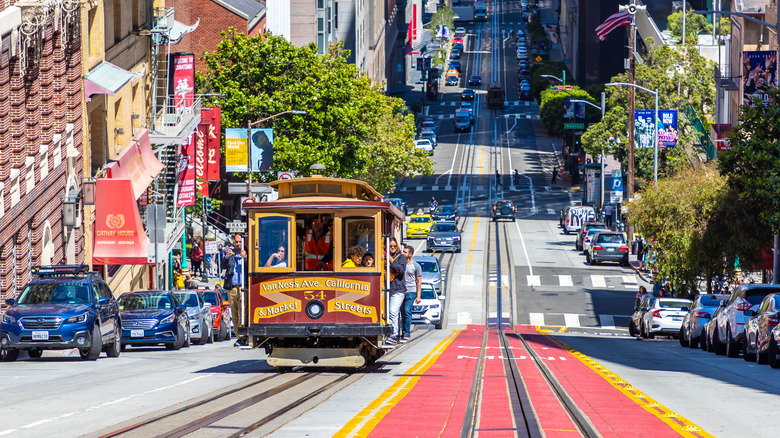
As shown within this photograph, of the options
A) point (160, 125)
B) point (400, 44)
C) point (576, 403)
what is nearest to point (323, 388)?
point (576, 403)

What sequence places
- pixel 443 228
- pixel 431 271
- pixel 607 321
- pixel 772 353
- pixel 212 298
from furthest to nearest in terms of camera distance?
pixel 443 228, pixel 431 271, pixel 607 321, pixel 212 298, pixel 772 353

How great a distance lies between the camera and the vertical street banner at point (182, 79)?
4853 centimetres

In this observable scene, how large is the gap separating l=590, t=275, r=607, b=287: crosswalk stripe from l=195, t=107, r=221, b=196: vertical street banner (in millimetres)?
18561

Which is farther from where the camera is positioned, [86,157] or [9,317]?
[86,157]

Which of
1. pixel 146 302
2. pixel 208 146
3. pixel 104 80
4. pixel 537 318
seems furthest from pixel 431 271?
pixel 146 302

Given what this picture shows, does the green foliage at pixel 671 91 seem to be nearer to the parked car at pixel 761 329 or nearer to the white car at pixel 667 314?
the white car at pixel 667 314

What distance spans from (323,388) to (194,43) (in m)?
52.9

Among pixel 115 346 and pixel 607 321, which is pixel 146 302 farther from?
pixel 607 321

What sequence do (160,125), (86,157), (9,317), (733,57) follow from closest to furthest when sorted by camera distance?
(9,317) < (86,157) < (160,125) < (733,57)

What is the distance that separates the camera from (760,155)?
27.3 meters

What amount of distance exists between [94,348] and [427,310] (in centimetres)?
1707

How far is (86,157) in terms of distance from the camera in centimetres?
3738

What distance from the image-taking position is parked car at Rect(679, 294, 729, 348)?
96.1 feet

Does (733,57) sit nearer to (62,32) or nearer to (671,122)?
(671,122)
